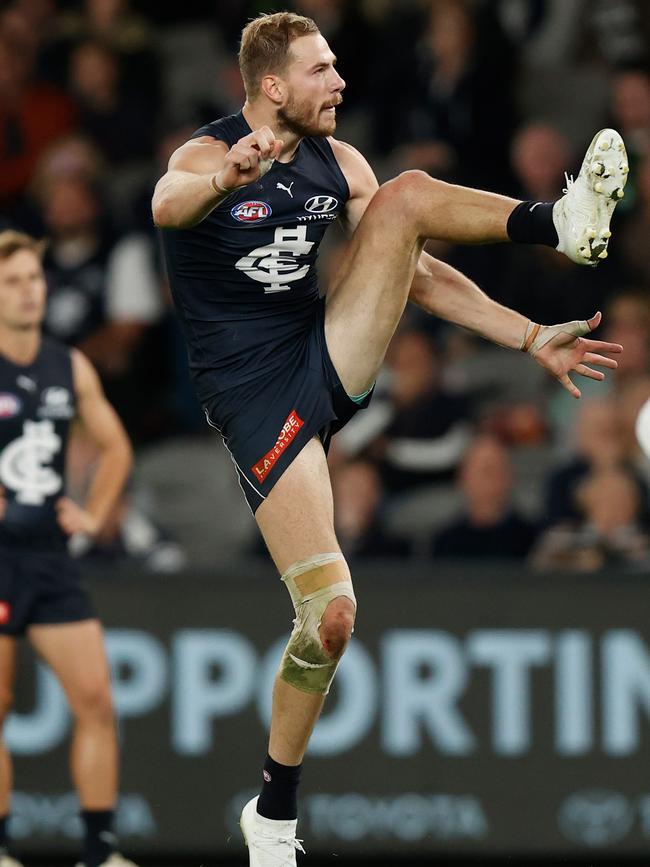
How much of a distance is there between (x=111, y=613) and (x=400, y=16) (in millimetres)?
5160

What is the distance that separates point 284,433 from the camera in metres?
5.96

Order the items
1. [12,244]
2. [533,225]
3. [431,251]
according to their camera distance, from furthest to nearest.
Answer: [431,251], [12,244], [533,225]

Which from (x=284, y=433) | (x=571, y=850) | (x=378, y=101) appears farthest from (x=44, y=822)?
(x=378, y=101)

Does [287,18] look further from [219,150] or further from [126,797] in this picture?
[126,797]

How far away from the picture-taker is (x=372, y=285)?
597 centimetres

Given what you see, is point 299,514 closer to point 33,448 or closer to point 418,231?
point 418,231

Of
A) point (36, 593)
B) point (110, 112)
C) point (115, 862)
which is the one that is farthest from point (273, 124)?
point (110, 112)

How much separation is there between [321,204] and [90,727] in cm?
281

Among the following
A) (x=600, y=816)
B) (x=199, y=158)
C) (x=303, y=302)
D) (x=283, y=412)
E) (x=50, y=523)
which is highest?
(x=199, y=158)

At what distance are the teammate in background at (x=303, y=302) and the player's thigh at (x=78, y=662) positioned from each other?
163cm

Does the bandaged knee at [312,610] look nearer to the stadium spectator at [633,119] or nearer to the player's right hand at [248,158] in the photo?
the player's right hand at [248,158]

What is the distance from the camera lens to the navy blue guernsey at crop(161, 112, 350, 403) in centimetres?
591

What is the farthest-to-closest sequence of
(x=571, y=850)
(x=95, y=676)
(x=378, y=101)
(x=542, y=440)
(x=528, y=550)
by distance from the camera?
1. (x=378, y=101)
2. (x=542, y=440)
3. (x=528, y=550)
4. (x=571, y=850)
5. (x=95, y=676)

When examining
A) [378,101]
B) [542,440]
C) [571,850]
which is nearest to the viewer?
[571,850]
